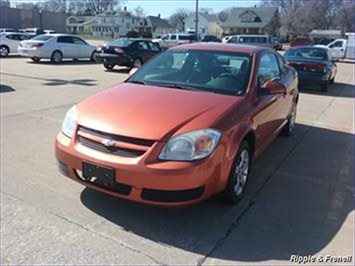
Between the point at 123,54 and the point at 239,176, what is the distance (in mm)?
14901

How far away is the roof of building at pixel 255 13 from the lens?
89.4m

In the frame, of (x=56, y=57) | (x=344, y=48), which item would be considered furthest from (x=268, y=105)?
(x=344, y=48)

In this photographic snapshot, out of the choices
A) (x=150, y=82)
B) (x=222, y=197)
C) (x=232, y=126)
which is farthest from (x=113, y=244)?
(x=150, y=82)

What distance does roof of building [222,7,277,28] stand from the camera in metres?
89.4

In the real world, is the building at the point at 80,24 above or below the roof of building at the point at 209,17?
below

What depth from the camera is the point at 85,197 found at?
14.0 ft

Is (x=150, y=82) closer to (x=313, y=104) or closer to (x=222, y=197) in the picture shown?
(x=222, y=197)

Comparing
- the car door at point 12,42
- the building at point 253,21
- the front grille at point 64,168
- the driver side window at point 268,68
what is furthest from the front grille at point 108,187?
the building at point 253,21

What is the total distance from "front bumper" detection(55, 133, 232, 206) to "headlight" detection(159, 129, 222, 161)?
54 millimetres

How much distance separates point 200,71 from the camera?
16.3ft

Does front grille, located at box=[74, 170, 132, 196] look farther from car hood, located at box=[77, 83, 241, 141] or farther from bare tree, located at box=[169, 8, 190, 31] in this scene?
bare tree, located at box=[169, 8, 190, 31]

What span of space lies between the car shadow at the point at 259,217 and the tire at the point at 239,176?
0.12m

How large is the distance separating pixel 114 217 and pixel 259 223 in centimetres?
136

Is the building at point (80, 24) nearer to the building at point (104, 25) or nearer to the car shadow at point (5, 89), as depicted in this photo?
the building at point (104, 25)
